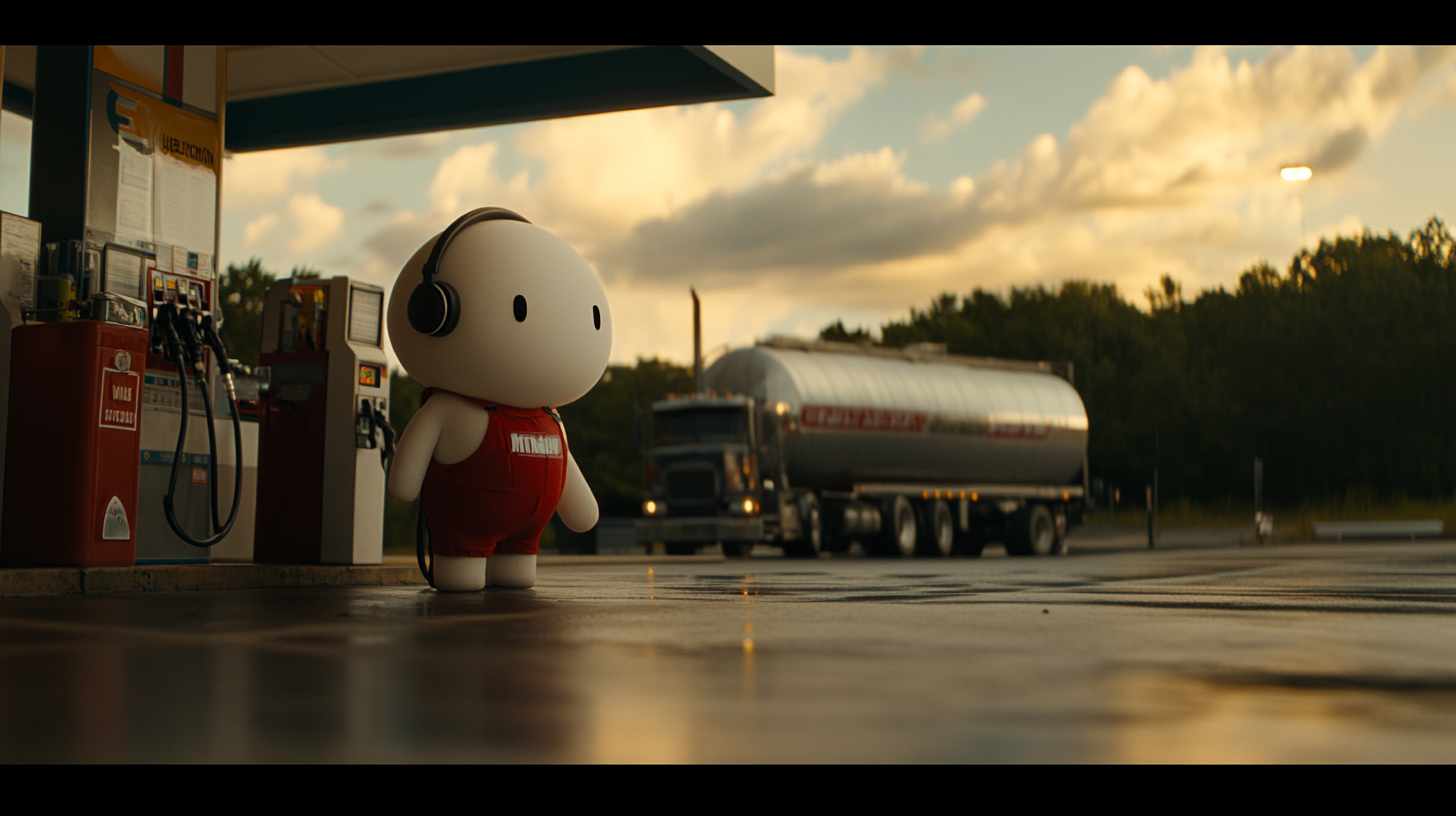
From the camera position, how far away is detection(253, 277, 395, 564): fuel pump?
33.2ft

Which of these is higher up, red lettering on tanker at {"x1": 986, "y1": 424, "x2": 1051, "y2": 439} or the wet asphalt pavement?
red lettering on tanker at {"x1": 986, "y1": 424, "x2": 1051, "y2": 439}

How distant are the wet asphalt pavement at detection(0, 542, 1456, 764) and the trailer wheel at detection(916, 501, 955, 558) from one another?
17406 mm

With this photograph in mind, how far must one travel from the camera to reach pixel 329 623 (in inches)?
225

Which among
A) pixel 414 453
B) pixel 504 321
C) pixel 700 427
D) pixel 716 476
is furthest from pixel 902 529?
pixel 414 453

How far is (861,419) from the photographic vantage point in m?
23.5

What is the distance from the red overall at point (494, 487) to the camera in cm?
798

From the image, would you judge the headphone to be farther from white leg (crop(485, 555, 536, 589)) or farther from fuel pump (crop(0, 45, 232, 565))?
fuel pump (crop(0, 45, 232, 565))

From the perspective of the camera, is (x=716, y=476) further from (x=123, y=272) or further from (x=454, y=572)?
(x=454, y=572)

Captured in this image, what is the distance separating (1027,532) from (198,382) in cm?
2040

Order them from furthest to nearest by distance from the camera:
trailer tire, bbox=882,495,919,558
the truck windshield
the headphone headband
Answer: trailer tire, bbox=882,495,919,558 → the truck windshield → the headphone headband

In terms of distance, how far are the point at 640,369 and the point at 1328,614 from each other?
70.2 metres

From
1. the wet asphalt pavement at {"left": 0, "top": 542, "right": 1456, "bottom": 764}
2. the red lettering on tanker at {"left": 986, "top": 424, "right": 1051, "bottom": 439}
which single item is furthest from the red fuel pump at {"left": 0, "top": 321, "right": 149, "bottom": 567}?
the red lettering on tanker at {"left": 986, "top": 424, "right": 1051, "bottom": 439}
